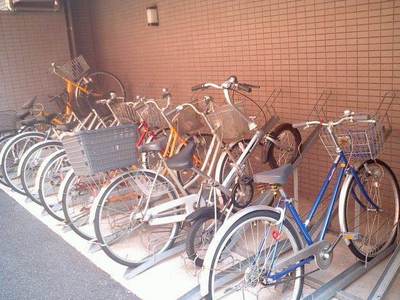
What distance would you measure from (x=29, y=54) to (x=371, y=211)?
18.3ft

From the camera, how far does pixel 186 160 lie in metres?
2.60

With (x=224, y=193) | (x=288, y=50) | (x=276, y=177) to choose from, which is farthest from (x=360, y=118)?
(x=288, y=50)

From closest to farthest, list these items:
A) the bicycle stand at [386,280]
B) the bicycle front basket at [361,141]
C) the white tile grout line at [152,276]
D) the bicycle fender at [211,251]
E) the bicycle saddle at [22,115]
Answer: the bicycle fender at [211,251] < the bicycle stand at [386,280] < the bicycle front basket at [361,141] < the white tile grout line at [152,276] < the bicycle saddle at [22,115]

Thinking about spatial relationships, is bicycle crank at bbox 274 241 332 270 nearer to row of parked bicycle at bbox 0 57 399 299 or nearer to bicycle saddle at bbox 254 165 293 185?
row of parked bicycle at bbox 0 57 399 299

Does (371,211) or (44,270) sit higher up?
(371,211)

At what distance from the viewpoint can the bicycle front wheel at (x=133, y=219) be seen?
2.91 metres

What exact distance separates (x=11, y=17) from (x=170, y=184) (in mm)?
4610

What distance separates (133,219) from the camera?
9.77 ft

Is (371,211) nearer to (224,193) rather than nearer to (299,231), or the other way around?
(299,231)

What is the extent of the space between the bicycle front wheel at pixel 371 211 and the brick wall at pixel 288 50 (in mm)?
325

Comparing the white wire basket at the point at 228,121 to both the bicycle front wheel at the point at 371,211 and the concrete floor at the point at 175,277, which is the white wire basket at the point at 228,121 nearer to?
the bicycle front wheel at the point at 371,211

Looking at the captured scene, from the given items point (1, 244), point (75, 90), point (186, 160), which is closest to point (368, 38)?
point (186, 160)

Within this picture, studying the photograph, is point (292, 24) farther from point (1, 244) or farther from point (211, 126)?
point (1, 244)

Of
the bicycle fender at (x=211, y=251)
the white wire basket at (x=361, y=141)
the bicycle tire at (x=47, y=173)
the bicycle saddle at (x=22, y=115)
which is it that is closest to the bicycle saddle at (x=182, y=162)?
the bicycle fender at (x=211, y=251)
